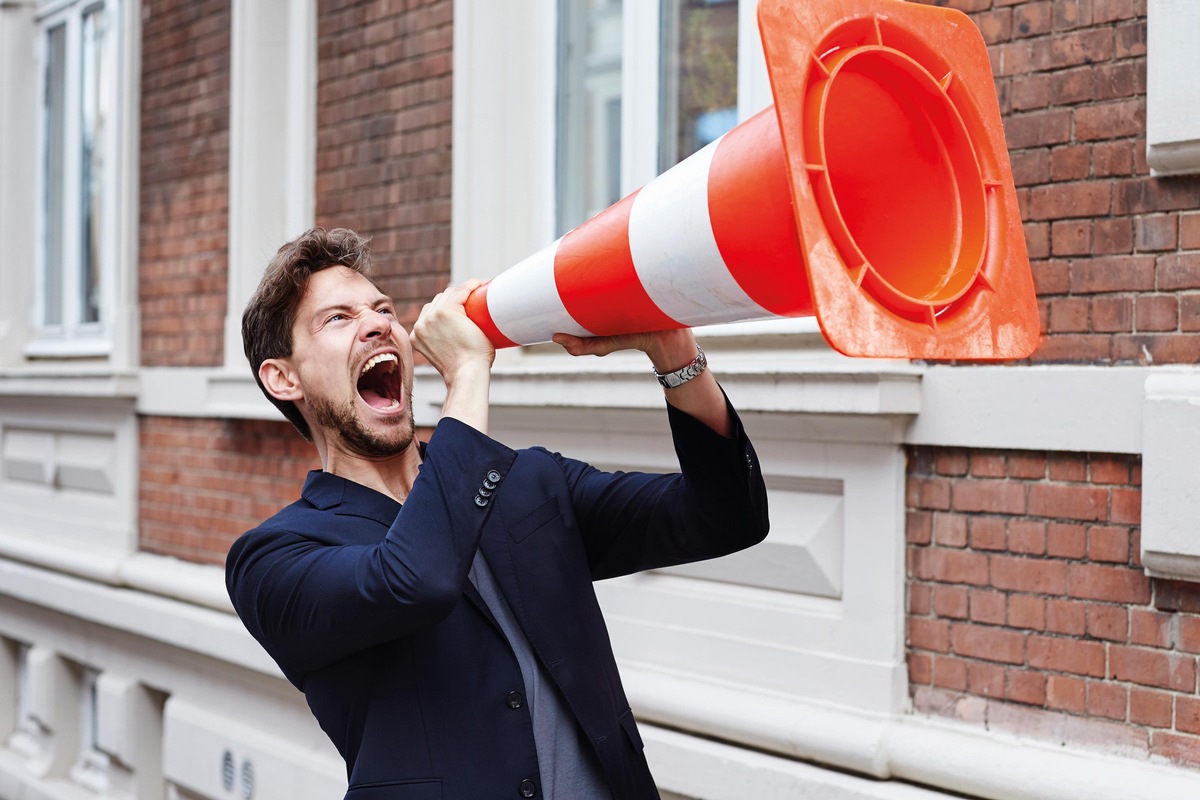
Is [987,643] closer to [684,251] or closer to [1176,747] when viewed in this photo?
[1176,747]

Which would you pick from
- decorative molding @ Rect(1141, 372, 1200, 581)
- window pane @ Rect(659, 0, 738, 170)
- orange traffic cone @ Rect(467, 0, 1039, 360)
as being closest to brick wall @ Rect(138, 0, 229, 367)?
window pane @ Rect(659, 0, 738, 170)

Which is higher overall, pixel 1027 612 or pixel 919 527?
pixel 919 527

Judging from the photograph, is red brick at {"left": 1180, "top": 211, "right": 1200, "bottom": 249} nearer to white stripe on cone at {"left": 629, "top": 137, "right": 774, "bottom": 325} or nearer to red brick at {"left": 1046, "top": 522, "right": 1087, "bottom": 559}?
red brick at {"left": 1046, "top": 522, "right": 1087, "bottom": 559}

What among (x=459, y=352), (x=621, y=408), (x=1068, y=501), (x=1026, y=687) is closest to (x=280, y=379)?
(x=459, y=352)

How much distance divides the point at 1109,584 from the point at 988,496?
0.37 m

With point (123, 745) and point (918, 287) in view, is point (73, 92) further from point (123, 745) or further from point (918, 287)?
point (918, 287)

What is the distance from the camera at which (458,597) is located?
190 centimetres

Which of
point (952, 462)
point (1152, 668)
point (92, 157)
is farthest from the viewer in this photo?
point (92, 157)

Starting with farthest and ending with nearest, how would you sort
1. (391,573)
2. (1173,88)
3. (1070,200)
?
1. (1070,200)
2. (1173,88)
3. (391,573)

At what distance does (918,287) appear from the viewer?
5.60ft

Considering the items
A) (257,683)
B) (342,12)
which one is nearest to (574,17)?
(342,12)

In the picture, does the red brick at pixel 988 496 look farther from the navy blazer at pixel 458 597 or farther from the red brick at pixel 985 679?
the navy blazer at pixel 458 597

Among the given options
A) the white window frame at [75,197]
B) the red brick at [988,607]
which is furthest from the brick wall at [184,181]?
the red brick at [988,607]

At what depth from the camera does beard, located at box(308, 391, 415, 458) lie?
223 centimetres
